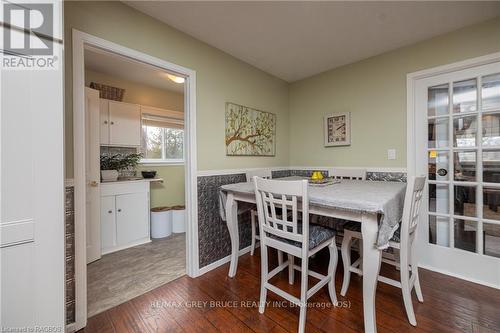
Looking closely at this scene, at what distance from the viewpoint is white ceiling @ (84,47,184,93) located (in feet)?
8.28

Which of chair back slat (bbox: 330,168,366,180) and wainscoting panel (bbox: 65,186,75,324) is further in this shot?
chair back slat (bbox: 330,168,366,180)

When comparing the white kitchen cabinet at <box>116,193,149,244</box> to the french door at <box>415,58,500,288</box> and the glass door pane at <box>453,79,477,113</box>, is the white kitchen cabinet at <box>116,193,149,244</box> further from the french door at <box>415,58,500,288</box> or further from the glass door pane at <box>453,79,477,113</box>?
the glass door pane at <box>453,79,477,113</box>

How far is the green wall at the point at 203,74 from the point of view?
4.80ft

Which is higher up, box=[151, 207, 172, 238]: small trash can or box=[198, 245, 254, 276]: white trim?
box=[151, 207, 172, 238]: small trash can

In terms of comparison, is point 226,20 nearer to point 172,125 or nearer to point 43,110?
point 43,110

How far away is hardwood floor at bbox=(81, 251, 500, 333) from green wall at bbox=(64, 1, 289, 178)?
1.13 m

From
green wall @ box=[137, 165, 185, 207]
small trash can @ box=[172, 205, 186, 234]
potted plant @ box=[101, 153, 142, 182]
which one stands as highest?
potted plant @ box=[101, 153, 142, 182]

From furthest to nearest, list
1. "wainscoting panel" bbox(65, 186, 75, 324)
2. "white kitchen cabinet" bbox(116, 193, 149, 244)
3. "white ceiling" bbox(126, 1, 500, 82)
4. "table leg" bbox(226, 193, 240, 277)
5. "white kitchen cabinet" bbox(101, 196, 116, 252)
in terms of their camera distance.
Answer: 1. "white kitchen cabinet" bbox(116, 193, 149, 244)
2. "white kitchen cabinet" bbox(101, 196, 116, 252)
3. "table leg" bbox(226, 193, 240, 277)
4. "white ceiling" bbox(126, 1, 500, 82)
5. "wainscoting panel" bbox(65, 186, 75, 324)

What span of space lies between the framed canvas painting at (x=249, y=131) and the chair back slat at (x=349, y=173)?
0.88 m

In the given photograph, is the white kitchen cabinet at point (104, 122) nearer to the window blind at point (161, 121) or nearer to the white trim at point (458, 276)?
the window blind at point (161, 121)

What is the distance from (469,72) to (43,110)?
3.20 meters

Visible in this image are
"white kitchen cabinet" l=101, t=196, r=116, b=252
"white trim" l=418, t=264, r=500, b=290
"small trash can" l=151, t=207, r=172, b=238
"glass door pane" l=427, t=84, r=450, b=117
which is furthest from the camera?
"small trash can" l=151, t=207, r=172, b=238

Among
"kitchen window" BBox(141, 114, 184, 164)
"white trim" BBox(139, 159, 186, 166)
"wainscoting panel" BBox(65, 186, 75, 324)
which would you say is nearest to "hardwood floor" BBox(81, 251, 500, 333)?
"wainscoting panel" BBox(65, 186, 75, 324)

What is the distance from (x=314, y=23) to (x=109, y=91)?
267 cm
